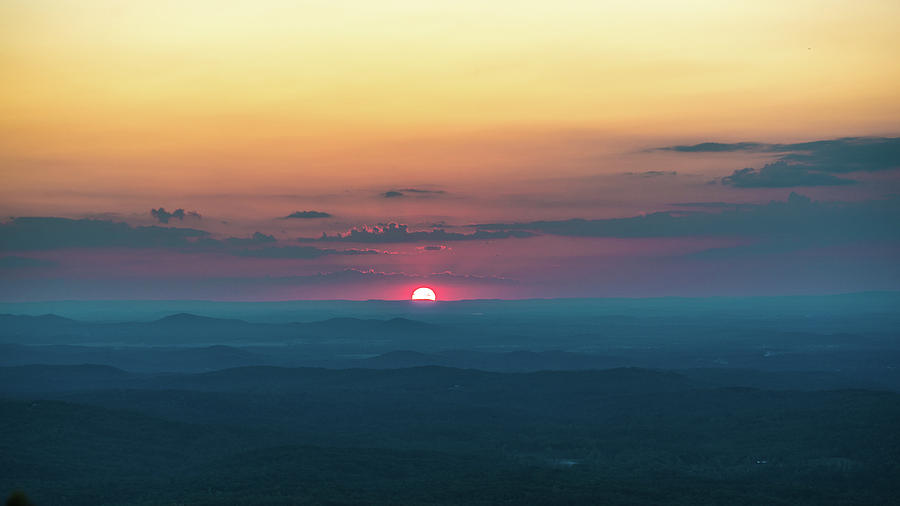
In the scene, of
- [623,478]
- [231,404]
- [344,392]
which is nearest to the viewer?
[623,478]

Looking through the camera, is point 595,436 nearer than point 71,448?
No

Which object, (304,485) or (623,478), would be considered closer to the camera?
(304,485)

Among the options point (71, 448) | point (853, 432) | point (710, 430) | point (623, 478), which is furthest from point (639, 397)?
point (71, 448)

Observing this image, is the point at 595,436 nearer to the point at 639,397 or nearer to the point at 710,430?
the point at 710,430

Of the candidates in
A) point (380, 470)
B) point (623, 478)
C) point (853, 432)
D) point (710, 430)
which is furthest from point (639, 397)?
point (380, 470)

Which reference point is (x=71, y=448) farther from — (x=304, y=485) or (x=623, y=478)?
(x=623, y=478)

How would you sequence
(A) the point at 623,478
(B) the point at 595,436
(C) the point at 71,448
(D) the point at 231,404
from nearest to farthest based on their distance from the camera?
(A) the point at 623,478
(C) the point at 71,448
(B) the point at 595,436
(D) the point at 231,404

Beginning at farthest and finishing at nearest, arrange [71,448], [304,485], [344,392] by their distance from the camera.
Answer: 1. [344,392]
2. [71,448]
3. [304,485]

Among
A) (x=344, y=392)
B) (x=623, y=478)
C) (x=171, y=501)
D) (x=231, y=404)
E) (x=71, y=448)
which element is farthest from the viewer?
(x=344, y=392)

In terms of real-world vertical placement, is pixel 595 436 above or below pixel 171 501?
below
